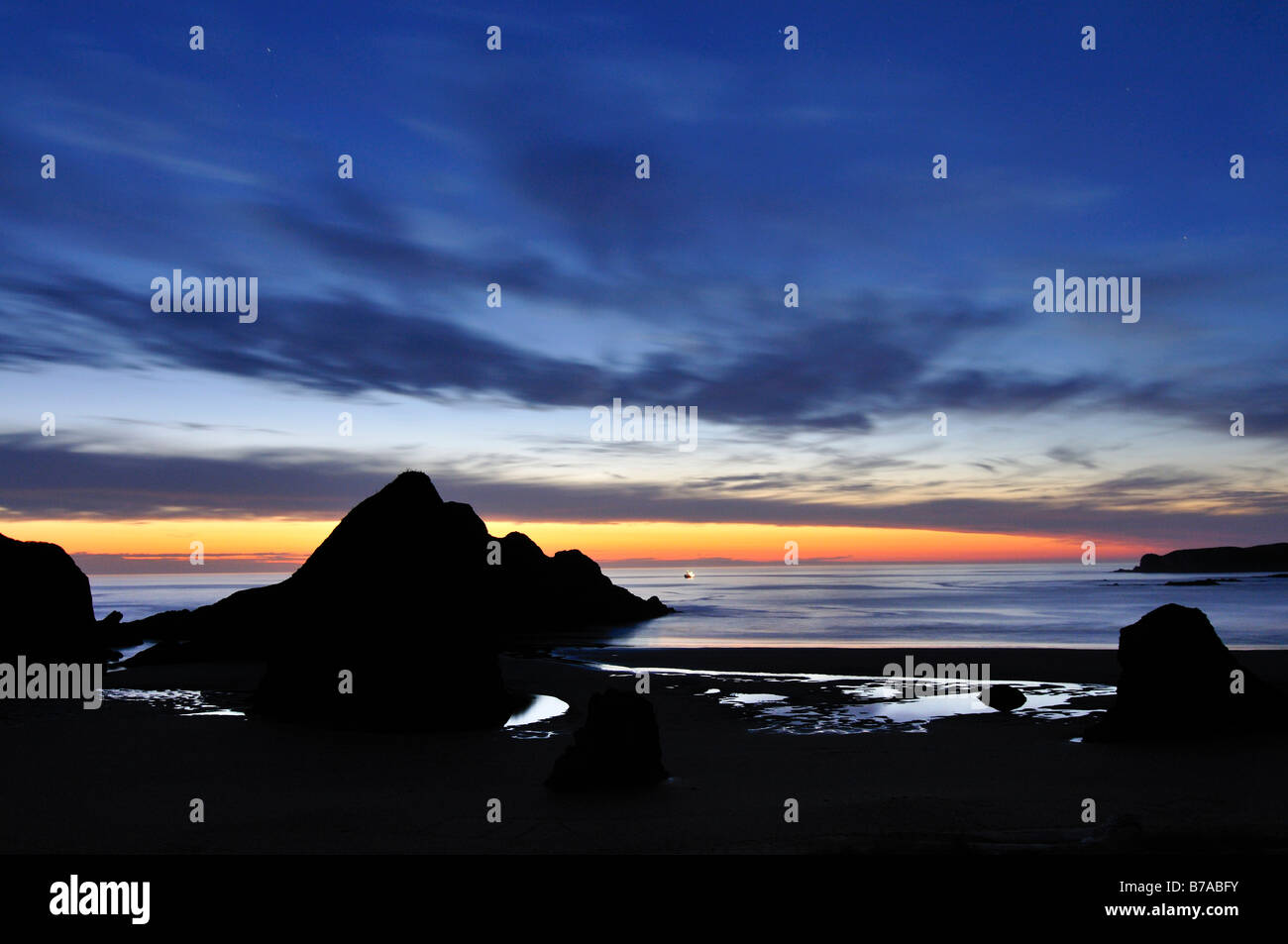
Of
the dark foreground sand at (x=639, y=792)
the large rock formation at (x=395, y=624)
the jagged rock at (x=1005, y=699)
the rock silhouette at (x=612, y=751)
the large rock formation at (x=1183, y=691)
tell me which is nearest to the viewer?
the dark foreground sand at (x=639, y=792)

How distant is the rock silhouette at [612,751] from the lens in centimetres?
1127

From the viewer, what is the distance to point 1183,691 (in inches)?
599

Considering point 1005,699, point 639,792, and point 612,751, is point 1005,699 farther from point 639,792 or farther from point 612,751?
point 612,751

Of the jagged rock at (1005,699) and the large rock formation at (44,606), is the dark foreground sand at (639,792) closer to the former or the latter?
the jagged rock at (1005,699)

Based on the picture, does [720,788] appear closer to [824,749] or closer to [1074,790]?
[824,749]

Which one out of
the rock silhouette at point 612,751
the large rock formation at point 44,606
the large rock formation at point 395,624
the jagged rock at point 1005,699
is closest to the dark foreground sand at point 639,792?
the rock silhouette at point 612,751

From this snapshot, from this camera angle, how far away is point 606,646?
38750 mm

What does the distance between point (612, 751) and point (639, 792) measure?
2.05ft

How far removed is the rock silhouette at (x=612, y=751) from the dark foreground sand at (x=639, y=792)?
371mm

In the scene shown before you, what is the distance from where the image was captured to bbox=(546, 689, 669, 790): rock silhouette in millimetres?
11266

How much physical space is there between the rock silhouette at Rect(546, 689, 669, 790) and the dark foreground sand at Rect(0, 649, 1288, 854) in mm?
371

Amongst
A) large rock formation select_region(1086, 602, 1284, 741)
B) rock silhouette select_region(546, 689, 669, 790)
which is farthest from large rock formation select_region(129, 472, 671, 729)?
large rock formation select_region(1086, 602, 1284, 741)

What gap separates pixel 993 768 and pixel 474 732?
9292mm
